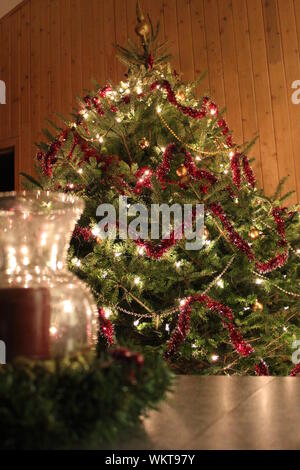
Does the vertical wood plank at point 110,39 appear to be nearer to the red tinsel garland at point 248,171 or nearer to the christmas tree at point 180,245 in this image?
the christmas tree at point 180,245

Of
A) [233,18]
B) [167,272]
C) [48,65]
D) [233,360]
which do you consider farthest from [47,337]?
[48,65]

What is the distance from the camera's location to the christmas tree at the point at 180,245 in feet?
5.92

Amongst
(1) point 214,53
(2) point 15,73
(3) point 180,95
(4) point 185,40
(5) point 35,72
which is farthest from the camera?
(2) point 15,73

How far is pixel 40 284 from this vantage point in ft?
2.09

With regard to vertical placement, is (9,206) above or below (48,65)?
below

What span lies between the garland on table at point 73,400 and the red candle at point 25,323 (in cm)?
7

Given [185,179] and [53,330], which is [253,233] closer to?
[185,179]

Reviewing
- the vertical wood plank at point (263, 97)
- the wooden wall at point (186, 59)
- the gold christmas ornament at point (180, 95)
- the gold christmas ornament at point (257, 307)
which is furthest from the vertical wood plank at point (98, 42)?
the gold christmas ornament at point (257, 307)

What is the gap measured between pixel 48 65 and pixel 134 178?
8.64 ft

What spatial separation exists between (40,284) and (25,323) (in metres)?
0.06

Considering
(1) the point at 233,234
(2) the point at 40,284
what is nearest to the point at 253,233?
(1) the point at 233,234

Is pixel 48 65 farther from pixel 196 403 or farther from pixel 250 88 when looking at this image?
pixel 196 403

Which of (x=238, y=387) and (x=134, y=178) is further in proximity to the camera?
(x=134, y=178)

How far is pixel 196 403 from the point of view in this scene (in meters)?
0.60
